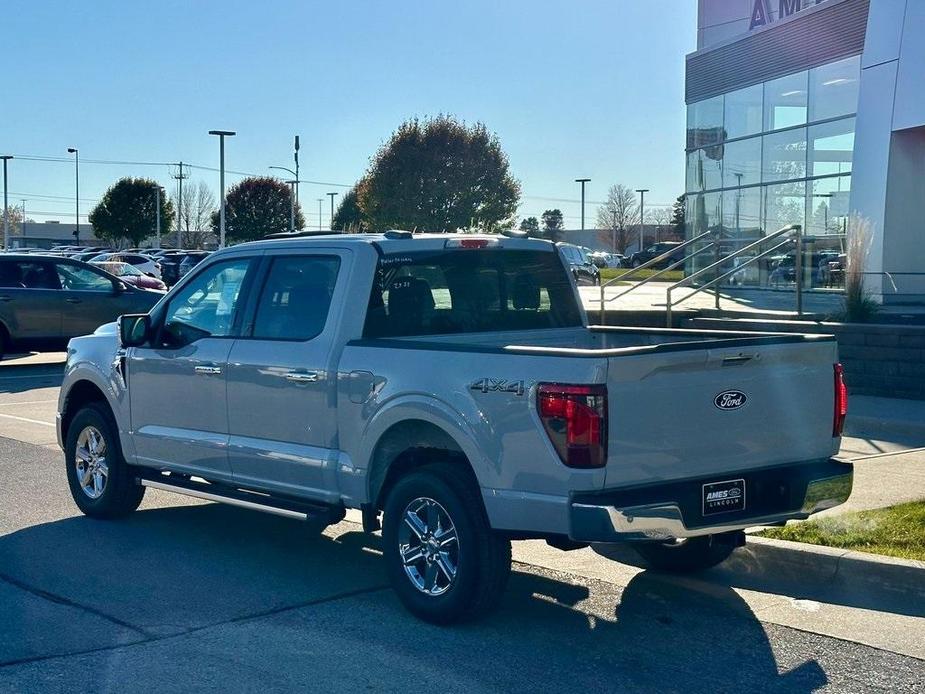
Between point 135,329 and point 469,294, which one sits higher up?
point 469,294

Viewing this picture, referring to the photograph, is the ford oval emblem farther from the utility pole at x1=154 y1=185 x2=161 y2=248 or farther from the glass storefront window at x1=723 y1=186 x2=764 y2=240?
the utility pole at x1=154 y1=185 x2=161 y2=248

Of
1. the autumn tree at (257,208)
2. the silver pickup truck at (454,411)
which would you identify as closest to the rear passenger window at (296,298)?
the silver pickup truck at (454,411)

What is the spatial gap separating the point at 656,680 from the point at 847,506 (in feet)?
11.1

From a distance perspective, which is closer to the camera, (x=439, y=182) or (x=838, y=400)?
(x=838, y=400)

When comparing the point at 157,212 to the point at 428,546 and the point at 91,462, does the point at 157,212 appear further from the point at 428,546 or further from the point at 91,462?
the point at 428,546

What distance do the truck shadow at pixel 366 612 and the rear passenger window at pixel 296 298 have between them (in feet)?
4.79

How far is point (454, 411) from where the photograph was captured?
5.83m

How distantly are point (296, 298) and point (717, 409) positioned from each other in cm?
266

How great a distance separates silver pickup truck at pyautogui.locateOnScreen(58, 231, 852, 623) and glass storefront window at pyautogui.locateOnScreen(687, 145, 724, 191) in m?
23.9

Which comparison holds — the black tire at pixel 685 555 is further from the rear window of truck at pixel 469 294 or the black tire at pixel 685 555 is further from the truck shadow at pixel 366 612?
the rear window of truck at pixel 469 294

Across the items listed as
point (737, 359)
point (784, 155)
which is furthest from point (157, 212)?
point (737, 359)

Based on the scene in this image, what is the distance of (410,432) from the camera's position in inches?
245

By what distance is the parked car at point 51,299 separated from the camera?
1930 centimetres

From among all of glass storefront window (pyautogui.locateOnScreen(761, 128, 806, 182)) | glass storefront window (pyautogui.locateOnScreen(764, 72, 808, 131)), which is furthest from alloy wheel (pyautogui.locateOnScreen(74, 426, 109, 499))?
glass storefront window (pyautogui.locateOnScreen(764, 72, 808, 131))
